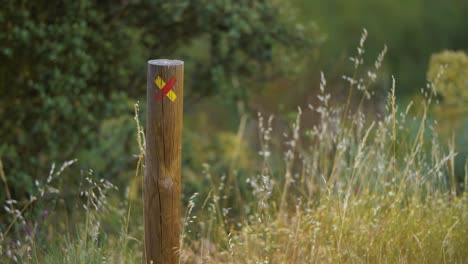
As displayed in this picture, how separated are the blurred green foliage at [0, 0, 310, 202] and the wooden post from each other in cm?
214

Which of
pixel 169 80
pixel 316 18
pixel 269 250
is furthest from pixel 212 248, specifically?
pixel 316 18

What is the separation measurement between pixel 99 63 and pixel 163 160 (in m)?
2.57

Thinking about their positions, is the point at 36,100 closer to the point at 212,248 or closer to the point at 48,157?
the point at 48,157

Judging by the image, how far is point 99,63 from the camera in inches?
245

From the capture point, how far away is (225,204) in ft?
19.6

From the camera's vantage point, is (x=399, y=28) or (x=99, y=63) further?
(x=399, y=28)

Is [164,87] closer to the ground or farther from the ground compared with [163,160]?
farther from the ground

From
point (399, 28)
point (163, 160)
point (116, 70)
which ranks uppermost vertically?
point (399, 28)

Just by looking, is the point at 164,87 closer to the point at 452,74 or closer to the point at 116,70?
the point at 116,70

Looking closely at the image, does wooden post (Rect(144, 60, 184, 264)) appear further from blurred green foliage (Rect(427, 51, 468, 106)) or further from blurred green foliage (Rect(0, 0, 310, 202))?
blurred green foliage (Rect(427, 51, 468, 106))

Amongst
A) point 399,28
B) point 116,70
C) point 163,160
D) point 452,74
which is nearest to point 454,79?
point 452,74

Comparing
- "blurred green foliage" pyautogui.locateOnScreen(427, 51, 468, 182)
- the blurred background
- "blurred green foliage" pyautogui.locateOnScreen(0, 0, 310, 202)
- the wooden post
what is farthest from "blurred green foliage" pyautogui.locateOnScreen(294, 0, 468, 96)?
the wooden post

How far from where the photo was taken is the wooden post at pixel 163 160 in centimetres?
378

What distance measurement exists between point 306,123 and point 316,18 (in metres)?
3.35
